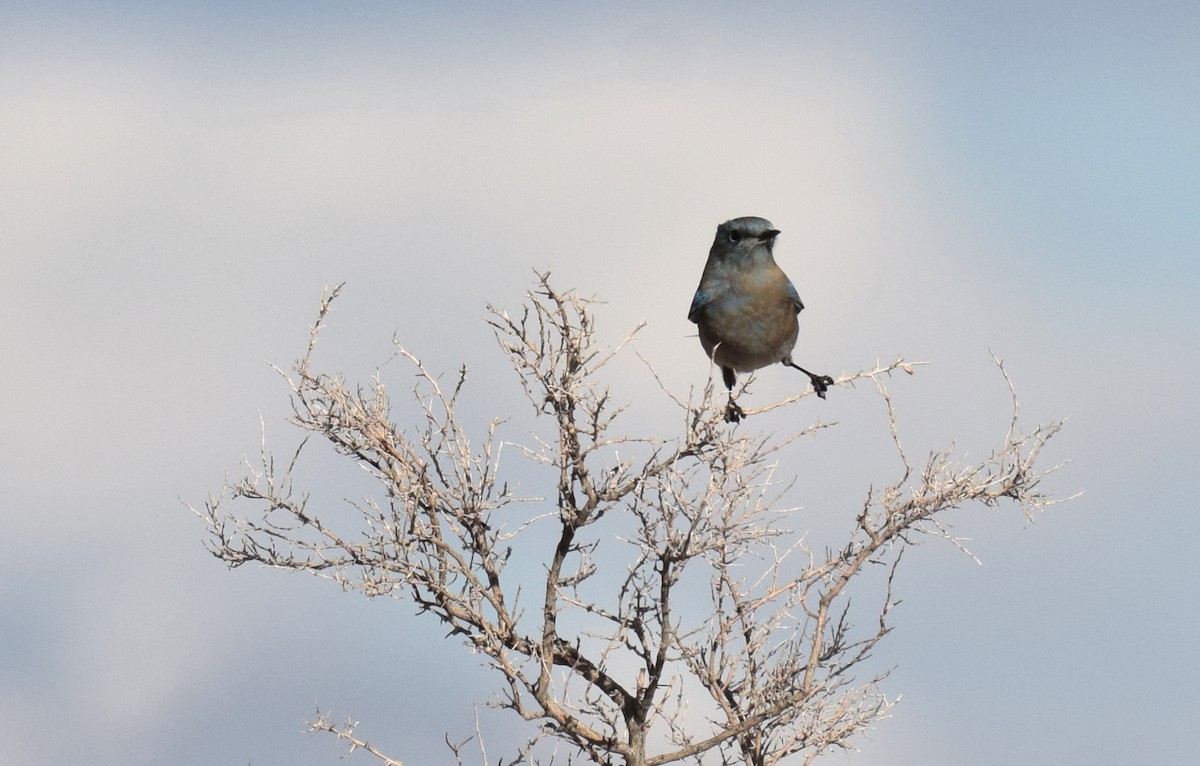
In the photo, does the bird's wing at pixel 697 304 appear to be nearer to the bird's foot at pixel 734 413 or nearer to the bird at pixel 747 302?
the bird at pixel 747 302

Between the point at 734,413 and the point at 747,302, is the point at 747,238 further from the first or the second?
the point at 734,413

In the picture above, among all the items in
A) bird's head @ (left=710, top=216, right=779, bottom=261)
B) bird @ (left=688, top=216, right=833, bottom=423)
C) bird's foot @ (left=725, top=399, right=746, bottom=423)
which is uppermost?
bird's head @ (left=710, top=216, right=779, bottom=261)

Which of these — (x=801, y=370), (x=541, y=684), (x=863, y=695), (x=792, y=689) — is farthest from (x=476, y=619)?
(x=801, y=370)

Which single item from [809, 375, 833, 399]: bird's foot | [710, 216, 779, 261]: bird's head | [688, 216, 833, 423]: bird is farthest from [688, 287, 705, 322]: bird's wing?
[809, 375, 833, 399]: bird's foot

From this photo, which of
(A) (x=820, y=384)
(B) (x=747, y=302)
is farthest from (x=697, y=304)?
(A) (x=820, y=384)

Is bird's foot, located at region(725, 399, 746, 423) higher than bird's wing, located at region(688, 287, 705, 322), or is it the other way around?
bird's wing, located at region(688, 287, 705, 322)

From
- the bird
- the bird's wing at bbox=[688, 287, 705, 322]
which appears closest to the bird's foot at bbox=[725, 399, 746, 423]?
the bird

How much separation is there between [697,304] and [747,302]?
435mm

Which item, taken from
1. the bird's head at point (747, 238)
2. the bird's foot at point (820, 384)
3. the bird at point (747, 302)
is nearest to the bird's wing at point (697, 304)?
the bird at point (747, 302)

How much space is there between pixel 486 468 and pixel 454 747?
203 centimetres

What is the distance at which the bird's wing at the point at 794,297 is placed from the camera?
32.6 feet

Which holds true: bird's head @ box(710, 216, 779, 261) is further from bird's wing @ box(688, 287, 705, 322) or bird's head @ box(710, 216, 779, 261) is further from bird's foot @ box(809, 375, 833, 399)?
bird's foot @ box(809, 375, 833, 399)

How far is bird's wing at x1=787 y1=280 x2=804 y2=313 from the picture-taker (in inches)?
391

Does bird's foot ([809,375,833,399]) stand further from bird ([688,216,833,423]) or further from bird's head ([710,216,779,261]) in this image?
bird's head ([710,216,779,261])
